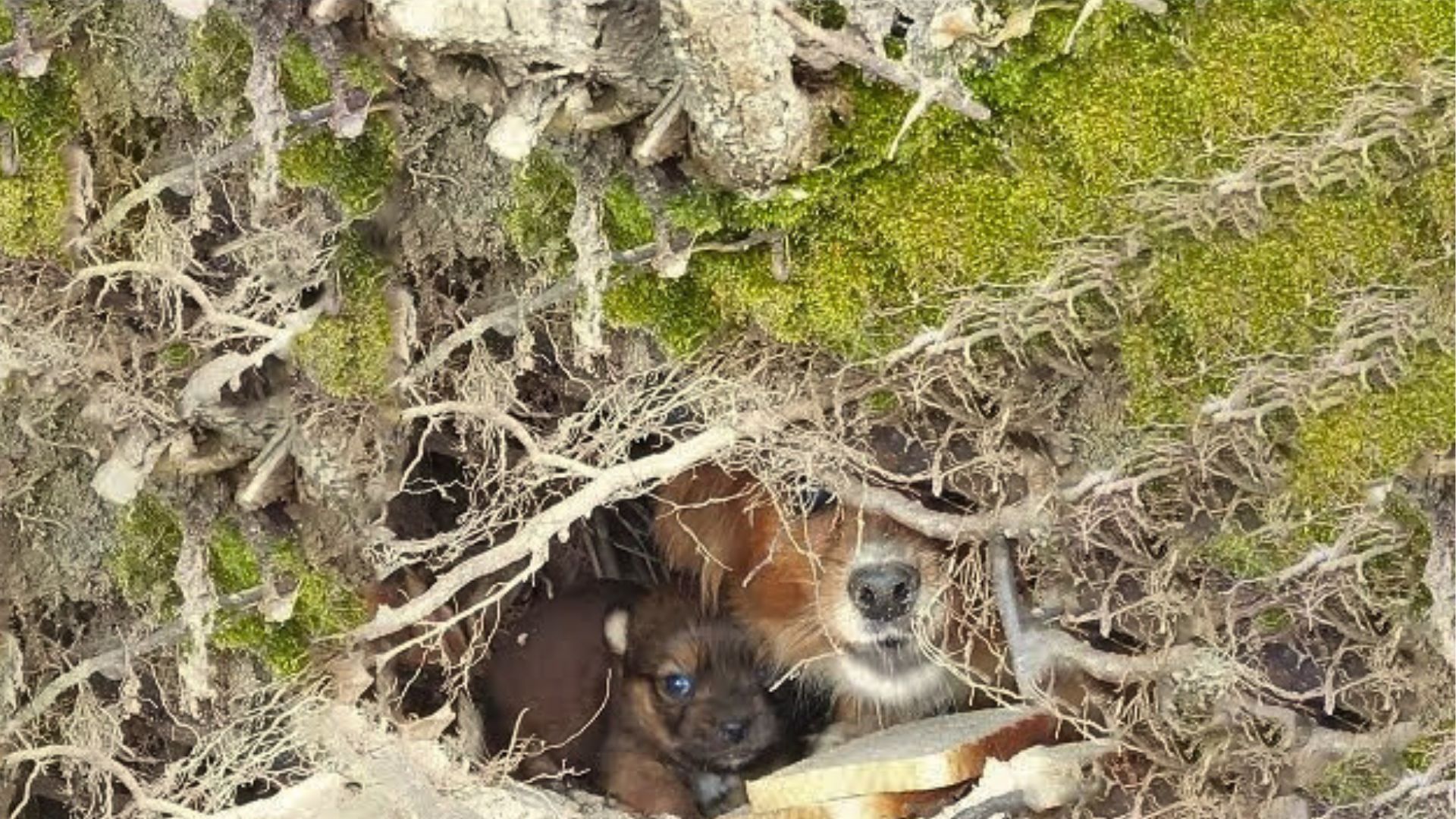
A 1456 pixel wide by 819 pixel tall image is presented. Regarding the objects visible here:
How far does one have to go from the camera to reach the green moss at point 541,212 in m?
2.65

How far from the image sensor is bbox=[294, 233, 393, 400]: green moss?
2818 mm

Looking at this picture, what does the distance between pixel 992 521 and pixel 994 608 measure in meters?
0.20

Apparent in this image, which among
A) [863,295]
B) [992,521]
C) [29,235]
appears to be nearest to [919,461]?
[992,521]

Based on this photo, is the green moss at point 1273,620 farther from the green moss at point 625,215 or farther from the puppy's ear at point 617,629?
the puppy's ear at point 617,629

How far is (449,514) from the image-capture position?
3.37 meters

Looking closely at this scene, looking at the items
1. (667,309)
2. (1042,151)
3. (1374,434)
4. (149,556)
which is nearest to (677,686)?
(149,556)

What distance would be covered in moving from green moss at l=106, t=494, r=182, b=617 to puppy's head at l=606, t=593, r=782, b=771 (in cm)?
85

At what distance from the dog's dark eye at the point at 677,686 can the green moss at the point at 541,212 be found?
1152mm

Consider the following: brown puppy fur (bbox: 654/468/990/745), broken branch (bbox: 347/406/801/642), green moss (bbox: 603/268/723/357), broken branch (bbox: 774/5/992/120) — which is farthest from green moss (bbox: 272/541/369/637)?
broken branch (bbox: 774/5/992/120)

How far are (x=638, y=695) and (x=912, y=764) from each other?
1.02m

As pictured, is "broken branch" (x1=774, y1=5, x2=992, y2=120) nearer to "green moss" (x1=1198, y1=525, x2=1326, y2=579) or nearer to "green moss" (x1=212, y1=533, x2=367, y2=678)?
"green moss" (x1=1198, y1=525, x2=1326, y2=579)

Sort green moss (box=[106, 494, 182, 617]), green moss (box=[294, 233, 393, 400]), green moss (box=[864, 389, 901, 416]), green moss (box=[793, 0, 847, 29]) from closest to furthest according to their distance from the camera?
1. green moss (box=[793, 0, 847, 29])
2. green moss (box=[864, 389, 901, 416])
3. green moss (box=[294, 233, 393, 400])
4. green moss (box=[106, 494, 182, 617])

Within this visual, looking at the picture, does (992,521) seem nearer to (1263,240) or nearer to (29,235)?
(1263,240)

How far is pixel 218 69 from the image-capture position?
273 centimetres
